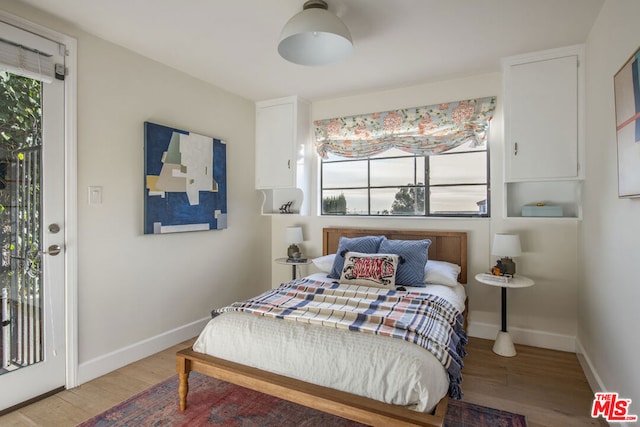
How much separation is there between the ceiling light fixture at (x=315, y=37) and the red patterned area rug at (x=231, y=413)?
2245mm

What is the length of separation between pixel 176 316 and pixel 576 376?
3.27 m

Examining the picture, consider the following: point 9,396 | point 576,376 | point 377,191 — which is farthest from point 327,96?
point 9,396

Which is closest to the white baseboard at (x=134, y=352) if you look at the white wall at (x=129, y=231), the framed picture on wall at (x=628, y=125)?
the white wall at (x=129, y=231)

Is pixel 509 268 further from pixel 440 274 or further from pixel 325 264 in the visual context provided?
pixel 325 264

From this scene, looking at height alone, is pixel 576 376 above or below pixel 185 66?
below

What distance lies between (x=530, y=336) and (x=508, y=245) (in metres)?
0.91

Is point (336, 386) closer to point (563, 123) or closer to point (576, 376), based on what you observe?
point (576, 376)

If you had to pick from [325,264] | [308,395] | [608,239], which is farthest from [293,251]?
[608,239]

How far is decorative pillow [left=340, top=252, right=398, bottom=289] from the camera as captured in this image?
9.24ft

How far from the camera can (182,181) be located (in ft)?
10.4

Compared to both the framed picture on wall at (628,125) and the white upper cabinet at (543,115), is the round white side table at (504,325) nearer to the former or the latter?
the white upper cabinet at (543,115)

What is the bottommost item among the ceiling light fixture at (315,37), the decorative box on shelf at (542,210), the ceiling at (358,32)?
the decorative box on shelf at (542,210)

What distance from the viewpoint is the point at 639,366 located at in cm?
163

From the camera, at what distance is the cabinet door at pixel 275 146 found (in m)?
3.90
